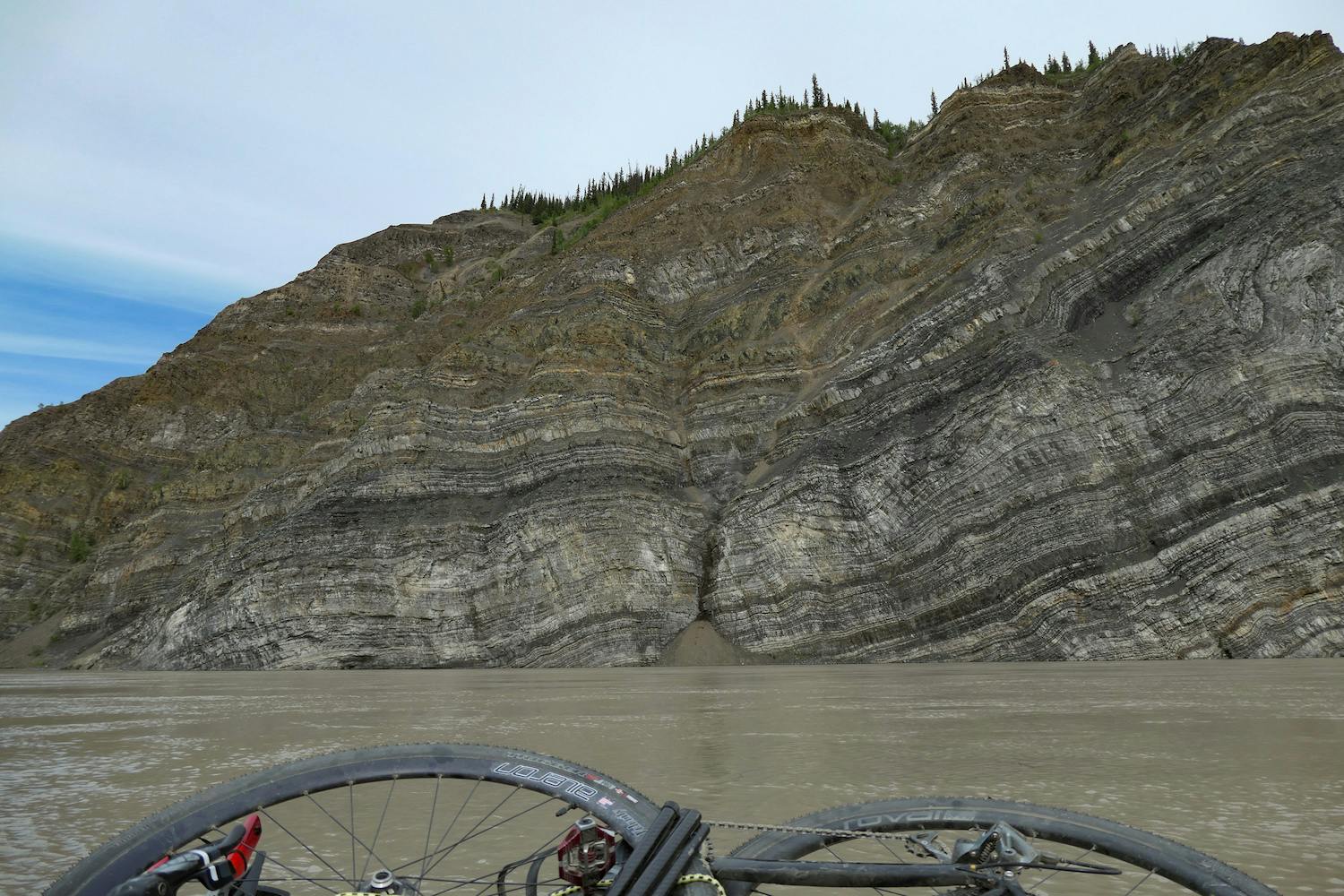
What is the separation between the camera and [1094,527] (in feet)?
93.8

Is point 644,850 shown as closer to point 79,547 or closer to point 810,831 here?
point 810,831

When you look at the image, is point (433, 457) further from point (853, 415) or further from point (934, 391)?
point (934, 391)

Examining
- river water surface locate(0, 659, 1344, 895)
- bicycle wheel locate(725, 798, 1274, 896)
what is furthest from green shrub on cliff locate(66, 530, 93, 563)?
bicycle wheel locate(725, 798, 1274, 896)

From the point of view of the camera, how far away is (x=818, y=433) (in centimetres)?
3966

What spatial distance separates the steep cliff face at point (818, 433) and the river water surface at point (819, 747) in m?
11.5

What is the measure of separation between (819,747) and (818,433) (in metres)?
32.1

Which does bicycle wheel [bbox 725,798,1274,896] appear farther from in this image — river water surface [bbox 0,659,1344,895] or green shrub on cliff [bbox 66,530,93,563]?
green shrub on cliff [bbox 66,530,93,563]

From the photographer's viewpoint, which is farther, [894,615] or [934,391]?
[934,391]

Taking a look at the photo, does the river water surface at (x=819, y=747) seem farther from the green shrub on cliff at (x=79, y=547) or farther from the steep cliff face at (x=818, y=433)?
the green shrub on cliff at (x=79, y=547)

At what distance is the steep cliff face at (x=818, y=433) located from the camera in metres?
28.2

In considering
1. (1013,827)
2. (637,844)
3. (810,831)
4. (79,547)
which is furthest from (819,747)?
(79,547)

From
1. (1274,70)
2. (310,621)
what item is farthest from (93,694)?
(1274,70)

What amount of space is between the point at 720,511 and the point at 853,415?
8.23m

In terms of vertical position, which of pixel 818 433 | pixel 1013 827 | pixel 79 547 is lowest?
pixel 1013 827
